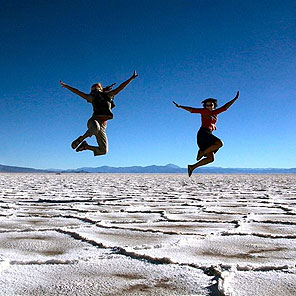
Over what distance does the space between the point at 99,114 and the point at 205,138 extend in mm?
1694

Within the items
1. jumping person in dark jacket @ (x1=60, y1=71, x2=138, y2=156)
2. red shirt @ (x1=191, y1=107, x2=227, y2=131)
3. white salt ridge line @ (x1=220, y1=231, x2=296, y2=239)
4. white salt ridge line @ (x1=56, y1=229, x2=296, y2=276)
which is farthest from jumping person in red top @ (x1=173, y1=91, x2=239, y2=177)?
white salt ridge line @ (x1=56, y1=229, x2=296, y2=276)

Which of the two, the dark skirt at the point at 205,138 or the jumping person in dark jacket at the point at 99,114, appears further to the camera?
the dark skirt at the point at 205,138

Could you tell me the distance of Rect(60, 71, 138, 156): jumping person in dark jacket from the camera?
239 inches

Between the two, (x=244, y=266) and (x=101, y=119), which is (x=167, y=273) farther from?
(x=101, y=119)

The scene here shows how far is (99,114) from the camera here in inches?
241

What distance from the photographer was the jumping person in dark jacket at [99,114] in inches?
239

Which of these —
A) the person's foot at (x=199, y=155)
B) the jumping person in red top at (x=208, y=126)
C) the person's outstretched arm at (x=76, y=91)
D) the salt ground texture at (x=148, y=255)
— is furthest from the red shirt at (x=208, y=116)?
the salt ground texture at (x=148, y=255)

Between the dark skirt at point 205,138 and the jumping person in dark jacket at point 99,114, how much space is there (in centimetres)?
141

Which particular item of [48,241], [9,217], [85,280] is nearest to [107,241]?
[48,241]

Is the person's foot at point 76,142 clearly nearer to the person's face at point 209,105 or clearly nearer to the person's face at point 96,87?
the person's face at point 96,87

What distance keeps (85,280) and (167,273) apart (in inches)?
12.7

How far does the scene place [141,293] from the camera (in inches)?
56.6

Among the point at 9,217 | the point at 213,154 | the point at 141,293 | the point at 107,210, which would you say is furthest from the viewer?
the point at 213,154

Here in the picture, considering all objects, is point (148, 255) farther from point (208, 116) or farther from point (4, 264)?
point (208, 116)
